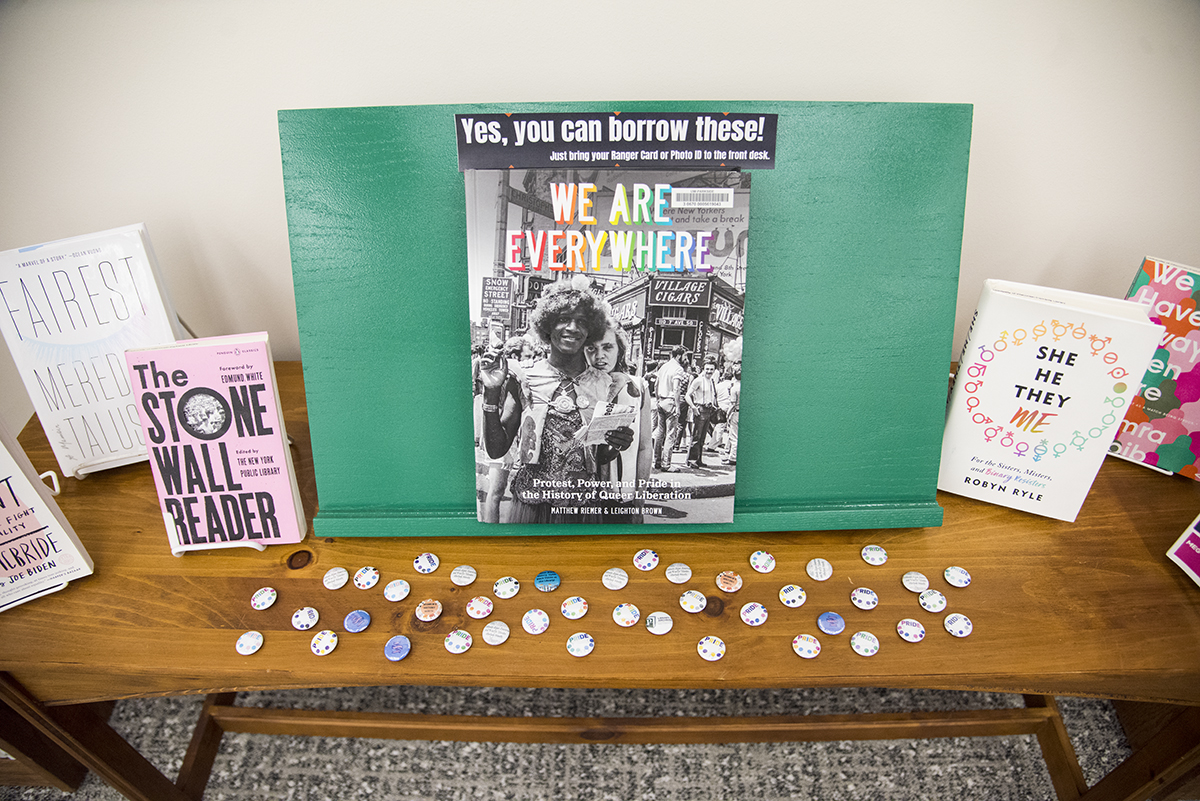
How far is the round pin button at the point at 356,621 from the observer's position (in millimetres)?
885

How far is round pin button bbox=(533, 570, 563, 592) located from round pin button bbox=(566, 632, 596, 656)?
81 mm

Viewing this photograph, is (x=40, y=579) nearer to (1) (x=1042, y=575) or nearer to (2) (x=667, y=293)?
(2) (x=667, y=293)

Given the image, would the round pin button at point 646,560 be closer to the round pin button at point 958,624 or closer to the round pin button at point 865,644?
the round pin button at point 865,644

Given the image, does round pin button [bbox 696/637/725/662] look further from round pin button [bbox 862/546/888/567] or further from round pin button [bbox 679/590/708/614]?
round pin button [bbox 862/546/888/567]

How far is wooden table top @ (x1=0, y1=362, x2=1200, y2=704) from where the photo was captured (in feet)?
2.77

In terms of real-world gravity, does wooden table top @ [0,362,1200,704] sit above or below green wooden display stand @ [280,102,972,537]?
below

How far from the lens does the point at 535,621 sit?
0.89 metres

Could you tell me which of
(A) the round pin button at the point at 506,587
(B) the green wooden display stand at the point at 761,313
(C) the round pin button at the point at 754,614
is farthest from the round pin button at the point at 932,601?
(A) the round pin button at the point at 506,587

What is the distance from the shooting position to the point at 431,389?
96cm

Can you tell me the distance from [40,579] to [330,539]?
0.37 meters

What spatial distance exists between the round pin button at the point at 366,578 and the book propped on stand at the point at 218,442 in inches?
4.8

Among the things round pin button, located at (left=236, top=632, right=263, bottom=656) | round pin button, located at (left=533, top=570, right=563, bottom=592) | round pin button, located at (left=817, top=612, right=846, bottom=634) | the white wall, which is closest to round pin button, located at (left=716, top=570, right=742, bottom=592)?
round pin button, located at (left=817, top=612, right=846, bottom=634)

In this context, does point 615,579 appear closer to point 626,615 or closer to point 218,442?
point 626,615

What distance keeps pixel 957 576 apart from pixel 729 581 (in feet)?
1.05
